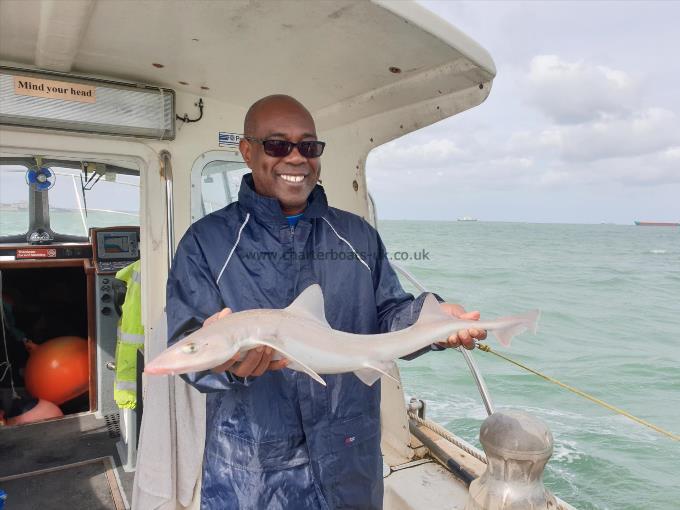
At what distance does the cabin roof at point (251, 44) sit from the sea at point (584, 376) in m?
2.18

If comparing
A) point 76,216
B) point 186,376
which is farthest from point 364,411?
point 76,216

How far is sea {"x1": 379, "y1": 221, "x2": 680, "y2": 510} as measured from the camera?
902 centimetres

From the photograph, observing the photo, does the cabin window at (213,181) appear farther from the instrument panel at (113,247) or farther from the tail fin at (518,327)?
the tail fin at (518,327)

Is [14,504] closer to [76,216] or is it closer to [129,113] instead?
[129,113]

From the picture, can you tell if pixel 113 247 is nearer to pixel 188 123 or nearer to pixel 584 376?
pixel 188 123

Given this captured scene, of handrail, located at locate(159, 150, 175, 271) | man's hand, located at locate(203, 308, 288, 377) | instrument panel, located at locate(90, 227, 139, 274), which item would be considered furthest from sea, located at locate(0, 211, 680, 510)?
man's hand, located at locate(203, 308, 288, 377)

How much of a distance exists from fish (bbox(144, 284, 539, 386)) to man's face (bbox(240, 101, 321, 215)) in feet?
2.17

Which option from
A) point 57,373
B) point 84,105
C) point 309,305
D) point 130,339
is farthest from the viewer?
point 57,373

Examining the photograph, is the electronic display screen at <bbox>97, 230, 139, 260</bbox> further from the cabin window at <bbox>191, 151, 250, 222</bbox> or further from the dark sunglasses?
the dark sunglasses

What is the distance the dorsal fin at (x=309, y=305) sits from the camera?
188 cm

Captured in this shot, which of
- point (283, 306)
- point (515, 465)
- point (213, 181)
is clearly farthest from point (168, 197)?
point (515, 465)

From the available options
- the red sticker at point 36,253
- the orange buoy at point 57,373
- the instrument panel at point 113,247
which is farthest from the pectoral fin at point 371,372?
the red sticker at point 36,253

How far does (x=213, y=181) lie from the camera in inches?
150

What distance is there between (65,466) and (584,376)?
49.2 feet
